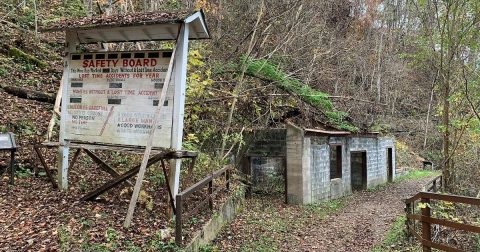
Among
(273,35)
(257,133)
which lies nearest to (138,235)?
(257,133)

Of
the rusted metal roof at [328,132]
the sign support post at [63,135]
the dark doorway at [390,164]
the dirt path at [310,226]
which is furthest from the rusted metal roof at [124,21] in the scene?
the dark doorway at [390,164]

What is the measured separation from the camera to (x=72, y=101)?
22.4ft

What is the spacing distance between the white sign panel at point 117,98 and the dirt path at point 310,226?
8.44 feet

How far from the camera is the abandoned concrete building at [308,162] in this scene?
14.0m

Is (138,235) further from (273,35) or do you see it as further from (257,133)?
(273,35)

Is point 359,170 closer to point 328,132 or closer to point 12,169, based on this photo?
point 328,132

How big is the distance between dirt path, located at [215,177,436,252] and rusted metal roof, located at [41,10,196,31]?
3.98 meters

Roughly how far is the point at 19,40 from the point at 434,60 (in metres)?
13.5

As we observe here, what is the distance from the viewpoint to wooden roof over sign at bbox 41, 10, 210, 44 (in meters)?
5.91

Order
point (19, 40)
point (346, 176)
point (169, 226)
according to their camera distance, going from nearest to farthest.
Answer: point (169, 226) → point (19, 40) → point (346, 176)

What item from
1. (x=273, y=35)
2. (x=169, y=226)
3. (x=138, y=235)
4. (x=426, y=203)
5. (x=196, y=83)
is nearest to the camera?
(x=138, y=235)

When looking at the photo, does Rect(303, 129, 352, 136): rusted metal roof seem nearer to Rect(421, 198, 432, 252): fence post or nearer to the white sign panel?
Rect(421, 198, 432, 252): fence post

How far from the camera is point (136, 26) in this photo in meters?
5.99

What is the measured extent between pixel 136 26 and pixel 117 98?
1255 millimetres
